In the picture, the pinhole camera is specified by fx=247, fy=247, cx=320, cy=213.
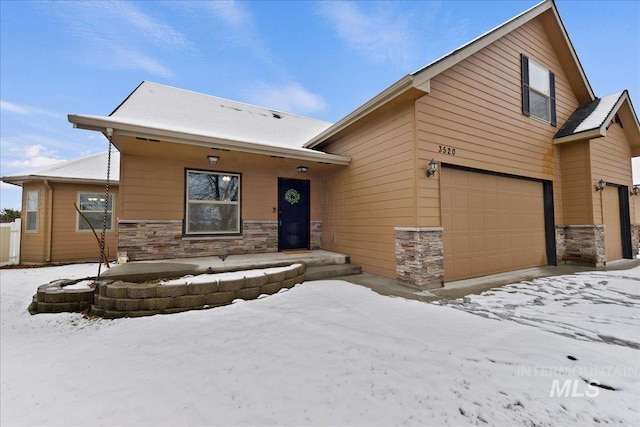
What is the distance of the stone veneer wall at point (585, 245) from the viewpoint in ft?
22.4

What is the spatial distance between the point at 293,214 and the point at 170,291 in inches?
163

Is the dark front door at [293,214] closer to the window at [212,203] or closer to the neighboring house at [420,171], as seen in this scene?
the neighboring house at [420,171]

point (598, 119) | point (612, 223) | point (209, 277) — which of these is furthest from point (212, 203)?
point (612, 223)

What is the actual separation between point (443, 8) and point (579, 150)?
8.11m

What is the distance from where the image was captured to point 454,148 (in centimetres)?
521

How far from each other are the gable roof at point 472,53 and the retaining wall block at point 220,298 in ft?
14.8

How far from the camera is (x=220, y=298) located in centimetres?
380

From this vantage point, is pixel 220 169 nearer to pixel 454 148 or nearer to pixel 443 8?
pixel 454 148

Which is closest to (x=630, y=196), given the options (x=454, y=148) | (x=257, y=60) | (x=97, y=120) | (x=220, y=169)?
(x=454, y=148)

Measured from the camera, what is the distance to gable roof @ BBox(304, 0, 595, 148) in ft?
14.5

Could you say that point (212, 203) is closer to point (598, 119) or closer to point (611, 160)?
point (598, 119)

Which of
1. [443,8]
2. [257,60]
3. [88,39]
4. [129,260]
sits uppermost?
[257,60]

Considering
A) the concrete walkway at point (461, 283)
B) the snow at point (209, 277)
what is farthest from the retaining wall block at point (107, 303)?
the concrete walkway at point (461, 283)

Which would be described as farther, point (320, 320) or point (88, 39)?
point (88, 39)
